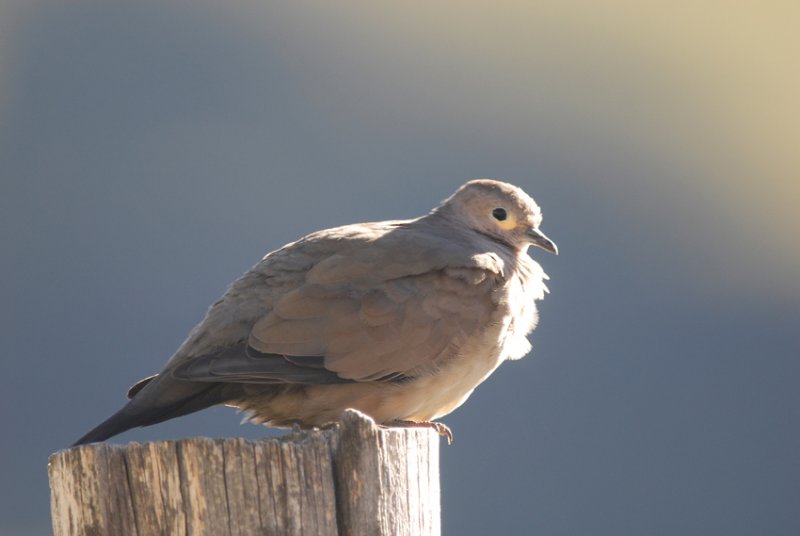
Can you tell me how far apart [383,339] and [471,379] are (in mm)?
482

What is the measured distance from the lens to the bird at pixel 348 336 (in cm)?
409

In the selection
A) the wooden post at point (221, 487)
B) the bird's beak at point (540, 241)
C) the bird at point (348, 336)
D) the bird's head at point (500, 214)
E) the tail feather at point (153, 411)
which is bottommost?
the wooden post at point (221, 487)

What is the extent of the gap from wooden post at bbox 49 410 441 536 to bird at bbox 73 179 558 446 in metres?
1.10

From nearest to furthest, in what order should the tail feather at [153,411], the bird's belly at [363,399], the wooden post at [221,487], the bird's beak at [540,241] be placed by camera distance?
the wooden post at [221,487]
the tail feather at [153,411]
the bird's belly at [363,399]
the bird's beak at [540,241]

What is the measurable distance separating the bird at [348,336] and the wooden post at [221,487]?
1.10m

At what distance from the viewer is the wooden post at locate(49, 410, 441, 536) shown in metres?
2.73

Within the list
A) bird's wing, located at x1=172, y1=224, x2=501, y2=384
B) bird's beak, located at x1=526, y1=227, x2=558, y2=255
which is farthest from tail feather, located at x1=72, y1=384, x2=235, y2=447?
bird's beak, located at x1=526, y1=227, x2=558, y2=255

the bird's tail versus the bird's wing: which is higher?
the bird's wing

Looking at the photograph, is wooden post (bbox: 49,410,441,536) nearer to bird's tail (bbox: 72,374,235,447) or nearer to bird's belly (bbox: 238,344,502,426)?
bird's tail (bbox: 72,374,235,447)

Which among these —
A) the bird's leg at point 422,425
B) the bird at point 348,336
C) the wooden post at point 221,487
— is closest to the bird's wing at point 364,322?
the bird at point 348,336

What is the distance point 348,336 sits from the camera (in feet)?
13.9

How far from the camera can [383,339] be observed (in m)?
4.29

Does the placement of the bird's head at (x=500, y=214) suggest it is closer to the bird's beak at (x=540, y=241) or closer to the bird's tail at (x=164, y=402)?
the bird's beak at (x=540, y=241)

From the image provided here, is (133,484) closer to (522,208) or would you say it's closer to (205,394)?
(205,394)
